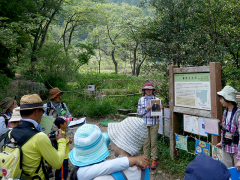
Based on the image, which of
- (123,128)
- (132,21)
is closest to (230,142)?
(123,128)

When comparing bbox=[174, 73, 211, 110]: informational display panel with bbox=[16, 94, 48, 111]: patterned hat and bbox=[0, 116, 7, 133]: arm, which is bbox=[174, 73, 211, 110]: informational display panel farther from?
bbox=[0, 116, 7, 133]: arm

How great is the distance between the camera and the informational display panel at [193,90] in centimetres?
356

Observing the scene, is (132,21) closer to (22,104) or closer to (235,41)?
(235,41)

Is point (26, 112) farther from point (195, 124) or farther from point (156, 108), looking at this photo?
point (195, 124)

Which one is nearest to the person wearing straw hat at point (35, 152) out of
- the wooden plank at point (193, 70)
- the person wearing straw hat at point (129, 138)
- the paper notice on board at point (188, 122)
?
the person wearing straw hat at point (129, 138)

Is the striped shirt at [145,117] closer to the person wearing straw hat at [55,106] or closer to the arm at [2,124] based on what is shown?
the person wearing straw hat at [55,106]

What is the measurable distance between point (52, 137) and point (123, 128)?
2.11 meters

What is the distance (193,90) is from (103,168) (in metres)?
3.00

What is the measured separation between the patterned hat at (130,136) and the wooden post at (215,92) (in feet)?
7.76

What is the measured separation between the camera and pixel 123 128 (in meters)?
1.53

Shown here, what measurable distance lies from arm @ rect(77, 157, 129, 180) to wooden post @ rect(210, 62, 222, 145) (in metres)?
2.58

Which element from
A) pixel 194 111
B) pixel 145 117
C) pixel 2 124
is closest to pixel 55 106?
pixel 2 124

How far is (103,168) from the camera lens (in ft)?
4.40

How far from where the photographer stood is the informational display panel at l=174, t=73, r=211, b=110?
3564mm
